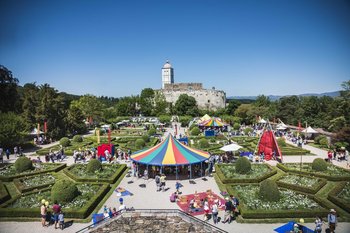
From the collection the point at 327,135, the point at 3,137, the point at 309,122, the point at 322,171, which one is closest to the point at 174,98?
the point at 309,122

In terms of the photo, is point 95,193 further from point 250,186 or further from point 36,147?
point 36,147

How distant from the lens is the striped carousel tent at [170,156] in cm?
1677

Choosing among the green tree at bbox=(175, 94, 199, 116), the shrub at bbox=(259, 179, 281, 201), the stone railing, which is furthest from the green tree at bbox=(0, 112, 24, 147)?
the green tree at bbox=(175, 94, 199, 116)

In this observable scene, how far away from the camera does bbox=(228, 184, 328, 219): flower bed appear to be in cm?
1142

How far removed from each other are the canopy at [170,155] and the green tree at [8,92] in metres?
25.1

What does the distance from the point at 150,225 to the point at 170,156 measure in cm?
691

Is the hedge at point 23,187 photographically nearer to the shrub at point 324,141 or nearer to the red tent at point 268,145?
the red tent at point 268,145

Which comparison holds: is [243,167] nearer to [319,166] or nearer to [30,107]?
[319,166]

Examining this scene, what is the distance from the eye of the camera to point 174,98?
247 feet

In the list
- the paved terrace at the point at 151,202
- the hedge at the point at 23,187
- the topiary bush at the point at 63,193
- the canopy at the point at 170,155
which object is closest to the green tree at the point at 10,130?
the hedge at the point at 23,187

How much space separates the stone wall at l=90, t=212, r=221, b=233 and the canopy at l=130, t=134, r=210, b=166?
5.45 metres

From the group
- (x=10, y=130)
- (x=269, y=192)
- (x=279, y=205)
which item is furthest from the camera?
(x=10, y=130)

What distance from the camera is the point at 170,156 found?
17.2 meters

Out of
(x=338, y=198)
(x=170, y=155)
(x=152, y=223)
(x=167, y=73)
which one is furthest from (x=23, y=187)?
(x=167, y=73)
